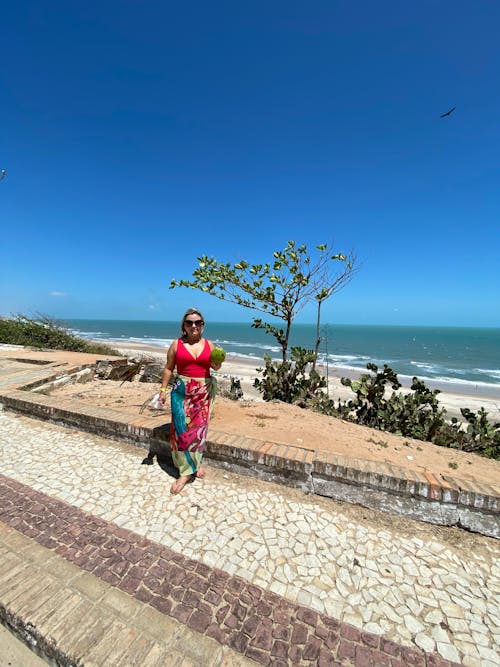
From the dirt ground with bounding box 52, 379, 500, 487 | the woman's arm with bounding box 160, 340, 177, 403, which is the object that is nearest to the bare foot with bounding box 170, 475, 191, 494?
the woman's arm with bounding box 160, 340, 177, 403

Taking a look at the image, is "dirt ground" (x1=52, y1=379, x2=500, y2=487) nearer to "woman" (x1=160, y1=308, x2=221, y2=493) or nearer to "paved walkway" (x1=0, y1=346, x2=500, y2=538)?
"paved walkway" (x1=0, y1=346, x2=500, y2=538)

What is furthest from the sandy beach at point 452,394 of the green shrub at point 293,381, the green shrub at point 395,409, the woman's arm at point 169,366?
the woman's arm at point 169,366

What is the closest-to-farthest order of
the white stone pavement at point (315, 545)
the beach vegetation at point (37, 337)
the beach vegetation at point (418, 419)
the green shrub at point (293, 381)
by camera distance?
1. the white stone pavement at point (315, 545)
2. the beach vegetation at point (418, 419)
3. the green shrub at point (293, 381)
4. the beach vegetation at point (37, 337)

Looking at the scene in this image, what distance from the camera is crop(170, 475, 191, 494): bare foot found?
321 centimetres

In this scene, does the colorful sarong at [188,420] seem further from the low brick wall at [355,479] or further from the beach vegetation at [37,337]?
the beach vegetation at [37,337]

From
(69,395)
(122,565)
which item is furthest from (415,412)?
(69,395)

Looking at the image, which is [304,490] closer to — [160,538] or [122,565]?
[160,538]

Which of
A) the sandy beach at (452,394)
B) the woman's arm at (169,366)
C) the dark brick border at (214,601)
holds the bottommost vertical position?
the sandy beach at (452,394)

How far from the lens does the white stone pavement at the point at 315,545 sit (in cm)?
203

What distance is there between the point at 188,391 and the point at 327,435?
235 cm

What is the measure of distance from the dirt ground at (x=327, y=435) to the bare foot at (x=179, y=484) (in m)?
1.06

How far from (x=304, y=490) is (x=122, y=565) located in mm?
1889

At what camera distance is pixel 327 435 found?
4.50 metres

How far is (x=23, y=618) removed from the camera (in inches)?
72.0
